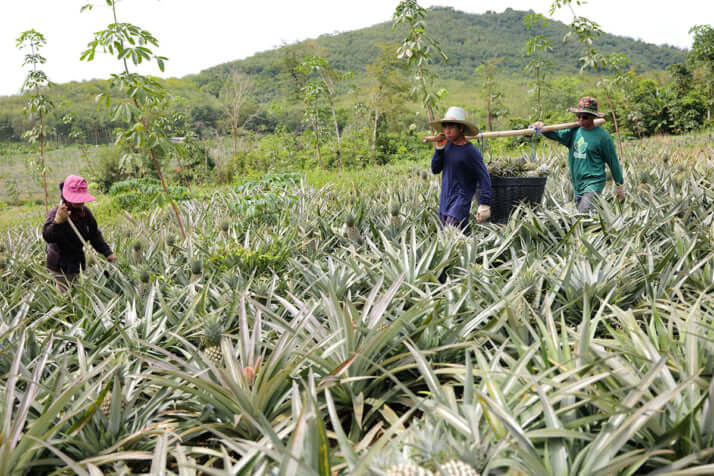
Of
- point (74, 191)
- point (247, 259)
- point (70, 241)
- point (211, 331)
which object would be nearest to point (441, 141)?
point (247, 259)

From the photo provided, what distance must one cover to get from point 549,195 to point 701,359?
309cm

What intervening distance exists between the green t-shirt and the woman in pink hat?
4.19 m

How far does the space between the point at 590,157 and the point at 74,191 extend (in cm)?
448

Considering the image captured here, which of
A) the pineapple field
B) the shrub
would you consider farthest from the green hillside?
the pineapple field

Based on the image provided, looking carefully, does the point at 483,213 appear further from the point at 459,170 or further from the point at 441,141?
the point at 441,141

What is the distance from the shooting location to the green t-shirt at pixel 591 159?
380cm

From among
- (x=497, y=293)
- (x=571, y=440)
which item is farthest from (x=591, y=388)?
(x=497, y=293)

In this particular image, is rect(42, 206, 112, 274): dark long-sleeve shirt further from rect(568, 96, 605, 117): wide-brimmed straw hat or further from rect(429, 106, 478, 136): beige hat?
rect(568, 96, 605, 117): wide-brimmed straw hat

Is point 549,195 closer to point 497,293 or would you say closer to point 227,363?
point 497,293

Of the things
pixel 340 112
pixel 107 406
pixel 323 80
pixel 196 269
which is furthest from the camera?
pixel 340 112

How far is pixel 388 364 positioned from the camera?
1.77m

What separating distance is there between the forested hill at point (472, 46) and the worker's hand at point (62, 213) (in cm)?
5732

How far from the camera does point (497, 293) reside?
210cm

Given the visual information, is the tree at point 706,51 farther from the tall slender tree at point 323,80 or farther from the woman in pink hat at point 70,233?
the woman in pink hat at point 70,233
